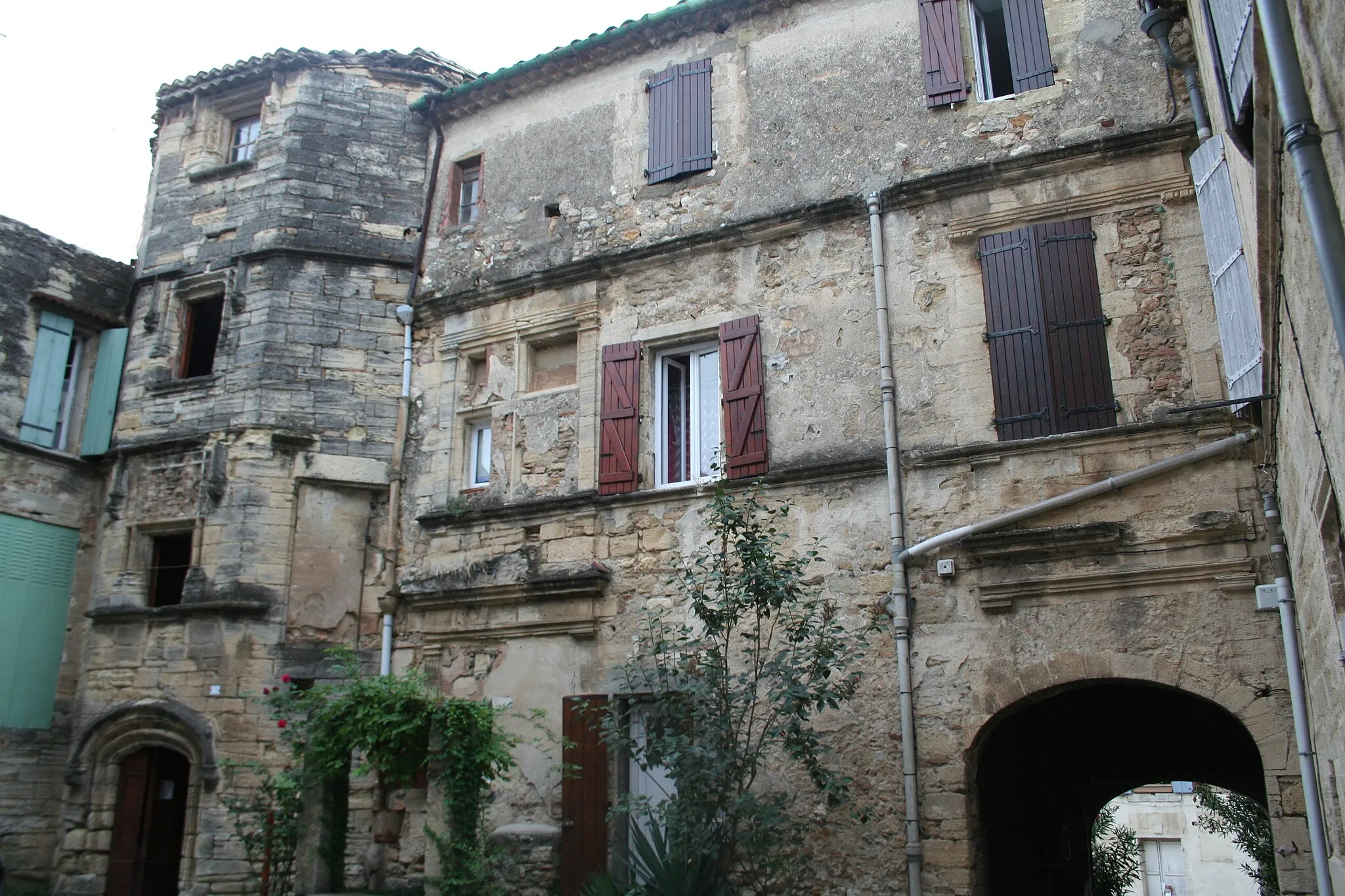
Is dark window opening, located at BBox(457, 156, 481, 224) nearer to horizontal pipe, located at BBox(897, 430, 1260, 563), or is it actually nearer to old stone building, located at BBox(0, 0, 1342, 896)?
old stone building, located at BBox(0, 0, 1342, 896)

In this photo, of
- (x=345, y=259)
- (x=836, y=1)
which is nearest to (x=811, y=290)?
(x=836, y=1)

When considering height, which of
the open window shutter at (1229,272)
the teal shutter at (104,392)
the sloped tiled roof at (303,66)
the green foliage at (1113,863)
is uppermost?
the sloped tiled roof at (303,66)

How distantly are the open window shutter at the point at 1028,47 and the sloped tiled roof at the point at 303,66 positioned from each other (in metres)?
6.14

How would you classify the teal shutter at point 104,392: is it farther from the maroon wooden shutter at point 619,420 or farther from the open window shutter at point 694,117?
the open window shutter at point 694,117

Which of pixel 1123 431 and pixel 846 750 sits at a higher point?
pixel 1123 431

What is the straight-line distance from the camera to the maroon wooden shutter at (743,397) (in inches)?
348

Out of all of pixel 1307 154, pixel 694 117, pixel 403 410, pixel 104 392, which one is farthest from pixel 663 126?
pixel 1307 154

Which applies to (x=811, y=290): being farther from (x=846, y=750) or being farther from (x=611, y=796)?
(x=611, y=796)

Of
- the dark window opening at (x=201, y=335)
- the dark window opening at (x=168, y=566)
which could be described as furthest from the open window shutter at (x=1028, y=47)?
the dark window opening at (x=168, y=566)

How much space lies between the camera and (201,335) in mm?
12133

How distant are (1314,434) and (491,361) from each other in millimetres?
7371

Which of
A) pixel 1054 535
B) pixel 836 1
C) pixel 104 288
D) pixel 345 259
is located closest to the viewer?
pixel 1054 535

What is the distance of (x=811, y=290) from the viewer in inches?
356

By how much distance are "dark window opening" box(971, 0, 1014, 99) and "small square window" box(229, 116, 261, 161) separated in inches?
296
